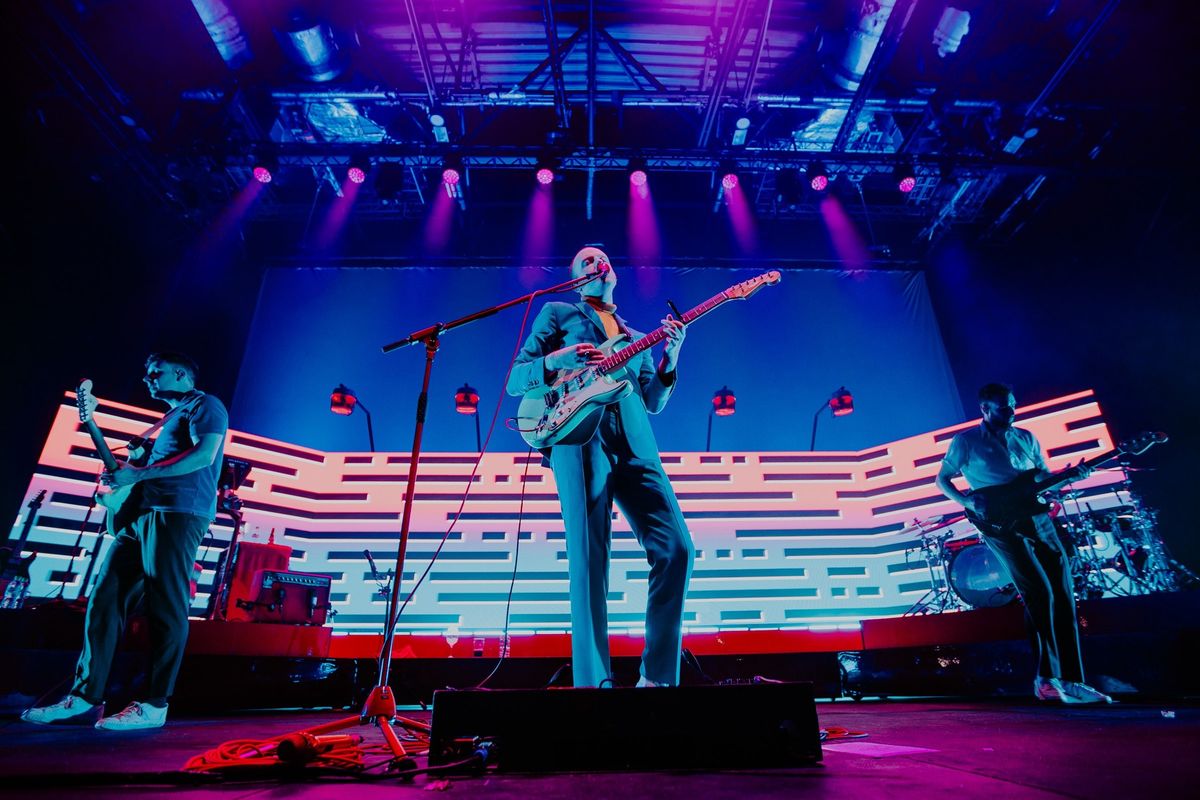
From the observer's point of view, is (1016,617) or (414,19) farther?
(414,19)

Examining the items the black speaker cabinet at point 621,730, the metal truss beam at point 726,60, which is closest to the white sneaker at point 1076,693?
the black speaker cabinet at point 621,730

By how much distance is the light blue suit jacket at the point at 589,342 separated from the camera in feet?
8.66

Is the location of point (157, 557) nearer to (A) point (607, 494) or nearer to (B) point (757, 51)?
(A) point (607, 494)

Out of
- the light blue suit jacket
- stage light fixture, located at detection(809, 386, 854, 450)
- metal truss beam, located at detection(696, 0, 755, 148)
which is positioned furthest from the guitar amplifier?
metal truss beam, located at detection(696, 0, 755, 148)

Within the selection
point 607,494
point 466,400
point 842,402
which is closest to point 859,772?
point 607,494

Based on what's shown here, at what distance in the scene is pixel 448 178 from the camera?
7.82 m

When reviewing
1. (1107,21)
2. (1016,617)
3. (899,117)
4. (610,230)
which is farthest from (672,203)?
(1016,617)

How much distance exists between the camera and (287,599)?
5.69 meters

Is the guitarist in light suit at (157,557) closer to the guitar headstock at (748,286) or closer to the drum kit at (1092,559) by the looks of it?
the guitar headstock at (748,286)

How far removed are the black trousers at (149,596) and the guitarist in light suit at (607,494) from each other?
216 cm

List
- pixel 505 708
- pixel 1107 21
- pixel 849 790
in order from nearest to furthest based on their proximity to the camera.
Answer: pixel 849 790 → pixel 505 708 → pixel 1107 21

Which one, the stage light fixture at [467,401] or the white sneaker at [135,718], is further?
the stage light fixture at [467,401]

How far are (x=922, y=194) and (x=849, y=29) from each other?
3.99 meters

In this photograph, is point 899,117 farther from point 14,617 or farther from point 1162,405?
point 14,617
